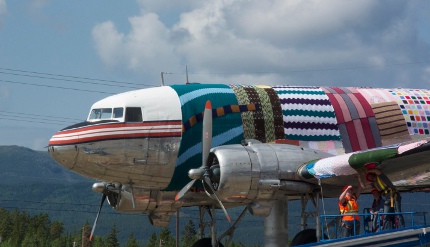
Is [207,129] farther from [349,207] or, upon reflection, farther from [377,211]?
[377,211]

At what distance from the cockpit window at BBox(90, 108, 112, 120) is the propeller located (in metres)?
2.74

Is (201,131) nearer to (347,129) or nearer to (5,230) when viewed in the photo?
(347,129)

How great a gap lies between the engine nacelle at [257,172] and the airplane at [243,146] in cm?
3

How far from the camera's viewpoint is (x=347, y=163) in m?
20.6

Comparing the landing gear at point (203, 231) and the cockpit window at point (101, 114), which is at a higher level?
the cockpit window at point (101, 114)

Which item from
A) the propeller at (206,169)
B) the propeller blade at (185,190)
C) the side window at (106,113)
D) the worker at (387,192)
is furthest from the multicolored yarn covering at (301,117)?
the side window at (106,113)

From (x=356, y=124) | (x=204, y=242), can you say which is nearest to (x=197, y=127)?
(x=204, y=242)

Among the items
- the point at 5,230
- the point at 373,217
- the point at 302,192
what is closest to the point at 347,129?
the point at 302,192

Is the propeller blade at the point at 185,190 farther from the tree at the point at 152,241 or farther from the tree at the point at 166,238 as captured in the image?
the tree at the point at 152,241

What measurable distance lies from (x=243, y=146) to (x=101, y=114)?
4.24 metres

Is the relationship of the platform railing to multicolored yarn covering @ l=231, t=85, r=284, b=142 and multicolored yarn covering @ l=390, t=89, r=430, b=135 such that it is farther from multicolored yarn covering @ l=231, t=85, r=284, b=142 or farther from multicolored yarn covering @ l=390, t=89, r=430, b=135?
multicolored yarn covering @ l=390, t=89, r=430, b=135

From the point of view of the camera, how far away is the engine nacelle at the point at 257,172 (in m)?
20.8

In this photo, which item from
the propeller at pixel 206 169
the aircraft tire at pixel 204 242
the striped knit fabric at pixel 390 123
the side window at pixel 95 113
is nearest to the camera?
the propeller at pixel 206 169

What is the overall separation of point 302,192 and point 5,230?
109 m
